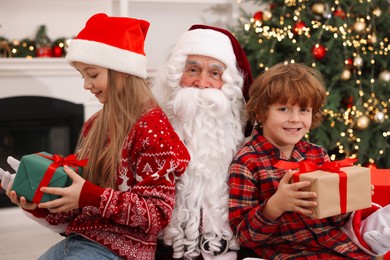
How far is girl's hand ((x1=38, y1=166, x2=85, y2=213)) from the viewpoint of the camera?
162 cm

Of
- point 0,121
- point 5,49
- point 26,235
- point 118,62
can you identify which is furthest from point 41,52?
point 118,62

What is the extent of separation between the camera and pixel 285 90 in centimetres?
184

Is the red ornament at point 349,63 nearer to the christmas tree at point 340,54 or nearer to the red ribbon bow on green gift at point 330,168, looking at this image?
the christmas tree at point 340,54

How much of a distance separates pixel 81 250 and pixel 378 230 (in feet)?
2.98

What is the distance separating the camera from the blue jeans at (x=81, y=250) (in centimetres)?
172

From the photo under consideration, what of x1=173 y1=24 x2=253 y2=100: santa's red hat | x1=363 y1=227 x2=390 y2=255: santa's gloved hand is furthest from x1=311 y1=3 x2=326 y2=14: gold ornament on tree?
x1=363 y1=227 x2=390 y2=255: santa's gloved hand

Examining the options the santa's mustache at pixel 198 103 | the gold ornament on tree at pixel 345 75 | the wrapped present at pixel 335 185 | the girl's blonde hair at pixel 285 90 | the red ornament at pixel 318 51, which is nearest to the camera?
the wrapped present at pixel 335 185

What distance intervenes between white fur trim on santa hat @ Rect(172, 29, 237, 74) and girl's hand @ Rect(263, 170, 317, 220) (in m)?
0.55

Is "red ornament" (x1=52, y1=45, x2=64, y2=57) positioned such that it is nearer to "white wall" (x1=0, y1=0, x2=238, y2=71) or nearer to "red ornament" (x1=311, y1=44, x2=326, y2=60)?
"white wall" (x1=0, y1=0, x2=238, y2=71)

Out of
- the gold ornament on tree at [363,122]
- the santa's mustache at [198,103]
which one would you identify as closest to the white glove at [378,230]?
the santa's mustache at [198,103]

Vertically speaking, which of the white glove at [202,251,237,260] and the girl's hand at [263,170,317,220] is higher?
the girl's hand at [263,170,317,220]

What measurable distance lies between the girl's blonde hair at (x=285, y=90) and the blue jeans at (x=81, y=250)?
0.66 meters

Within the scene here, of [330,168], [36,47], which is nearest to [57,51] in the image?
[36,47]

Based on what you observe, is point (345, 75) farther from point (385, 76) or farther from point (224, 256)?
point (224, 256)
